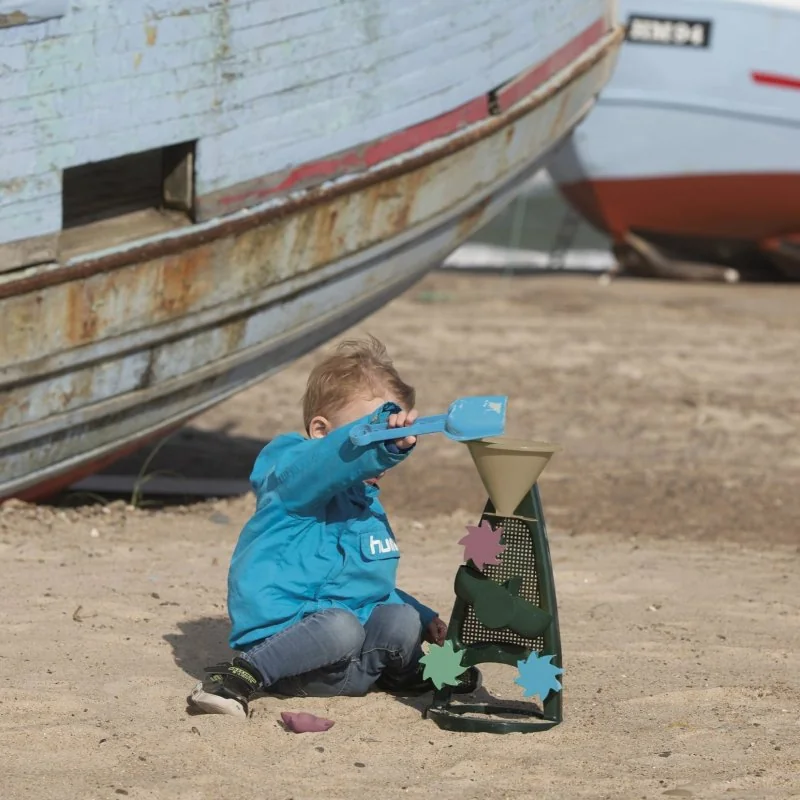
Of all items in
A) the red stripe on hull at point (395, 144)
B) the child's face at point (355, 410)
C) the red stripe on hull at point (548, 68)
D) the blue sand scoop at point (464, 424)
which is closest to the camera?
the blue sand scoop at point (464, 424)

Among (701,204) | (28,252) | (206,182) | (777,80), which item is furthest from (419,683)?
(701,204)

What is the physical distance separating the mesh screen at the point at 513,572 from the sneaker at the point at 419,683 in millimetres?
155

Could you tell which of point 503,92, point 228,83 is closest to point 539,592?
point 228,83

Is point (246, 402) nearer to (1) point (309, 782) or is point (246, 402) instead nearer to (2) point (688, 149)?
(1) point (309, 782)

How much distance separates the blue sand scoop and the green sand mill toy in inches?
4.7

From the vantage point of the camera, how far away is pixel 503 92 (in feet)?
18.3

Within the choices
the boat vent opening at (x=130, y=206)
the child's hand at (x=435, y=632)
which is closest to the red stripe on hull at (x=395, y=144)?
the boat vent opening at (x=130, y=206)

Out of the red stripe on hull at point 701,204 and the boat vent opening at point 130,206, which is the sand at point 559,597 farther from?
the red stripe on hull at point 701,204

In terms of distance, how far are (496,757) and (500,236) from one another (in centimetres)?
1805

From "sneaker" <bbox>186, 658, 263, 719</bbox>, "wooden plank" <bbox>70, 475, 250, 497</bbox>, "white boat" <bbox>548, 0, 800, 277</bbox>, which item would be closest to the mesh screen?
"sneaker" <bbox>186, 658, 263, 719</bbox>

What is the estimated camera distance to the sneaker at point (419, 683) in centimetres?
326

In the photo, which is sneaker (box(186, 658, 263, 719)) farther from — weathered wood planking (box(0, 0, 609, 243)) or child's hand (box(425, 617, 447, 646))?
weathered wood planking (box(0, 0, 609, 243))

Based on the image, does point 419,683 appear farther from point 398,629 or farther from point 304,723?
point 304,723

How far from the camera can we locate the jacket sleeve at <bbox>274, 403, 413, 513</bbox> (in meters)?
2.93
